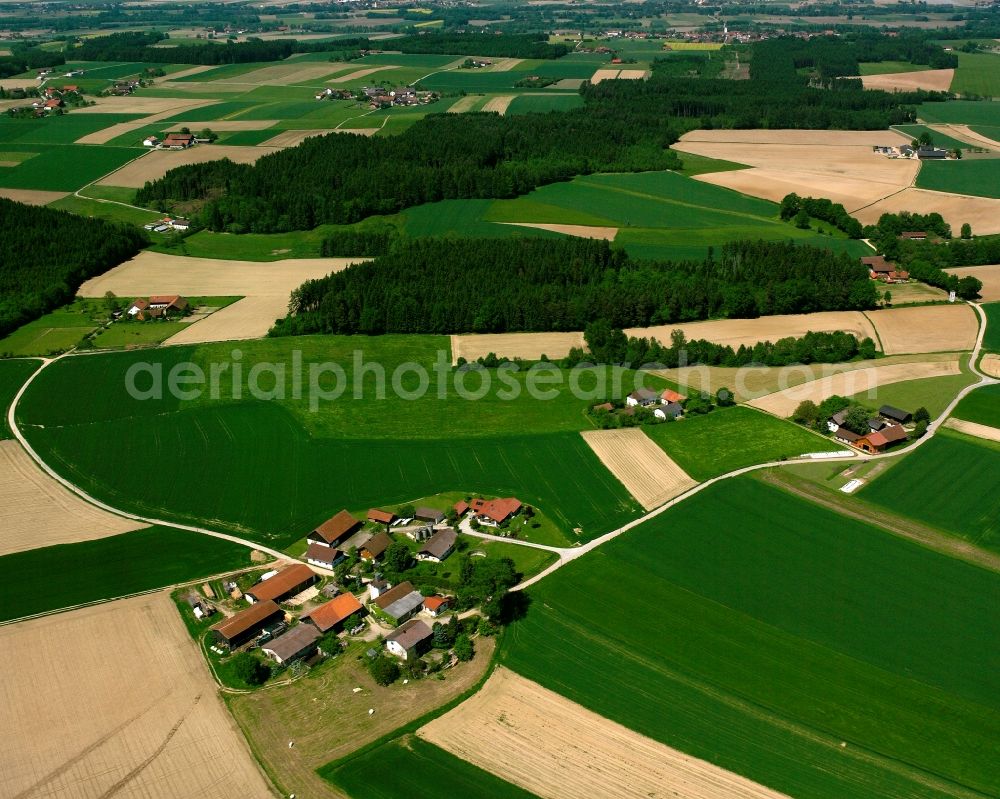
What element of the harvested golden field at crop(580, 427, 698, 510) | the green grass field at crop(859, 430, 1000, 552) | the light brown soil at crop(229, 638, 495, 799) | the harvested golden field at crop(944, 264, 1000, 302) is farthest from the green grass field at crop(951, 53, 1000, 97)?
the light brown soil at crop(229, 638, 495, 799)

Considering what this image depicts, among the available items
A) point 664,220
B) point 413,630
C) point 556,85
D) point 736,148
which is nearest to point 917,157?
point 736,148

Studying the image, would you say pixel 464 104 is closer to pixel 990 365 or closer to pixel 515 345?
pixel 515 345

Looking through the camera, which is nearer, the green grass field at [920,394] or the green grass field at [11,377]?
the green grass field at [920,394]

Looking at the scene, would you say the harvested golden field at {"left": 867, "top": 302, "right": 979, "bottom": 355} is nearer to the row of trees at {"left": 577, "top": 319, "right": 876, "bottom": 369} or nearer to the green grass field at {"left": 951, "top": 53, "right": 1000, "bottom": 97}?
the row of trees at {"left": 577, "top": 319, "right": 876, "bottom": 369}

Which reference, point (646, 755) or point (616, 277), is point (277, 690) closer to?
point (646, 755)

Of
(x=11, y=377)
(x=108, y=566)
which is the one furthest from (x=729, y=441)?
(x=11, y=377)

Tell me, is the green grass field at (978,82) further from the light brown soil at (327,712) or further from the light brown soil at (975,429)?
the light brown soil at (327,712)

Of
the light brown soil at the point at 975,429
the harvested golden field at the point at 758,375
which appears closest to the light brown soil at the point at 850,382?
the harvested golden field at the point at 758,375
